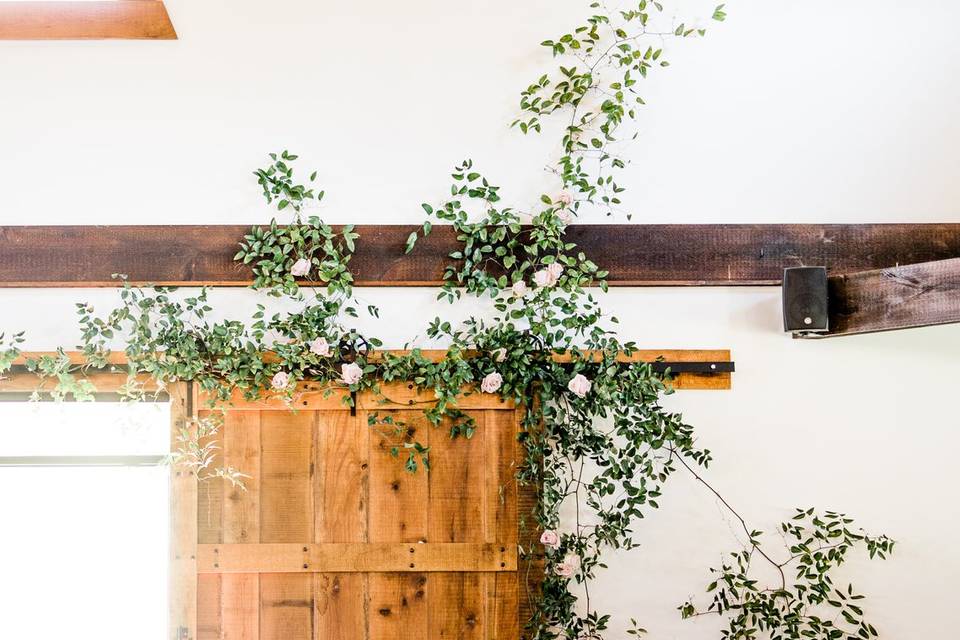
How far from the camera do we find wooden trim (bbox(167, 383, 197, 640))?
212 cm

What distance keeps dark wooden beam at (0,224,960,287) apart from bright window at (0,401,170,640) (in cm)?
60

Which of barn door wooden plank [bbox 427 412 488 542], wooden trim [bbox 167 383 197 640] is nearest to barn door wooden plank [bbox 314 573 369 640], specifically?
barn door wooden plank [bbox 427 412 488 542]

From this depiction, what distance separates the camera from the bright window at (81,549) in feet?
7.80

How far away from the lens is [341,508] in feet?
7.11

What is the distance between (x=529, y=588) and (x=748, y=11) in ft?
6.81

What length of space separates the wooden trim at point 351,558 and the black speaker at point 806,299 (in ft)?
3.88

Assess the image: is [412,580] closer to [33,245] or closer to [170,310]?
[170,310]

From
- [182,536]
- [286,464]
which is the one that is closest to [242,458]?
[286,464]

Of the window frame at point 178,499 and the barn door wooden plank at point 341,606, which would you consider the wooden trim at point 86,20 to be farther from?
the barn door wooden plank at point 341,606

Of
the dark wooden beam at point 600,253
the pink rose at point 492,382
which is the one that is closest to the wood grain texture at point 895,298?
the dark wooden beam at point 600,253

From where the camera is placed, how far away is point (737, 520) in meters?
2.19

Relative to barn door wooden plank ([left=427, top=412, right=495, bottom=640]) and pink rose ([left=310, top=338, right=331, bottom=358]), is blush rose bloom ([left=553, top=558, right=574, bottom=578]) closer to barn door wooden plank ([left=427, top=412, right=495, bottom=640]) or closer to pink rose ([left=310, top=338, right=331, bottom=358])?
barn door wooden plank ([left=427, top=412, right=495, bottom=640])

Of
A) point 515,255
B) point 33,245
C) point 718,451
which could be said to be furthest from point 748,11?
point 33,245

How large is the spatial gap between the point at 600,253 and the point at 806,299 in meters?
0.67
